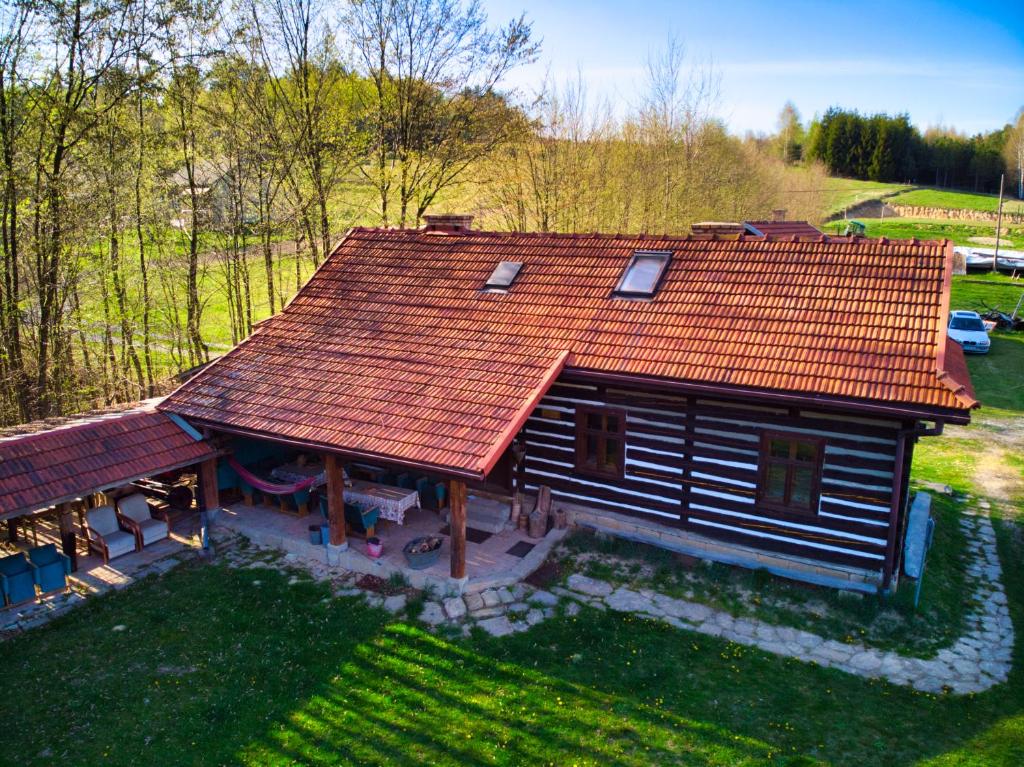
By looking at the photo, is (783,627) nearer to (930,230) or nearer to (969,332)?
(969,332)

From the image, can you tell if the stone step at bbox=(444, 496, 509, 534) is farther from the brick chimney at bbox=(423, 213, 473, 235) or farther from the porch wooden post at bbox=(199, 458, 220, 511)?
the brick chimney at bbox=(423, 213, 473, 235)

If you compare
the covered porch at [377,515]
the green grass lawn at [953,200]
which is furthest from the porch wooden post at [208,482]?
the green grass lawn at [953,200]

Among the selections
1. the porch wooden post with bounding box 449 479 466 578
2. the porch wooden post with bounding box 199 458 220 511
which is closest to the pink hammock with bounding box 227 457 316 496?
the porch wooden post with bounding box 199 458 220 511

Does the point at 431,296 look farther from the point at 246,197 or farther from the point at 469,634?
the point at 246,197

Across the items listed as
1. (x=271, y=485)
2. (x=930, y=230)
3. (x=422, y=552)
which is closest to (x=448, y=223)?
(x=271, y=485)

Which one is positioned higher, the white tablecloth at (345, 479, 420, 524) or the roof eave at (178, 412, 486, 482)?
the roof eave at (178, 412, 486, 482)

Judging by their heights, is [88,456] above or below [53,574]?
above
